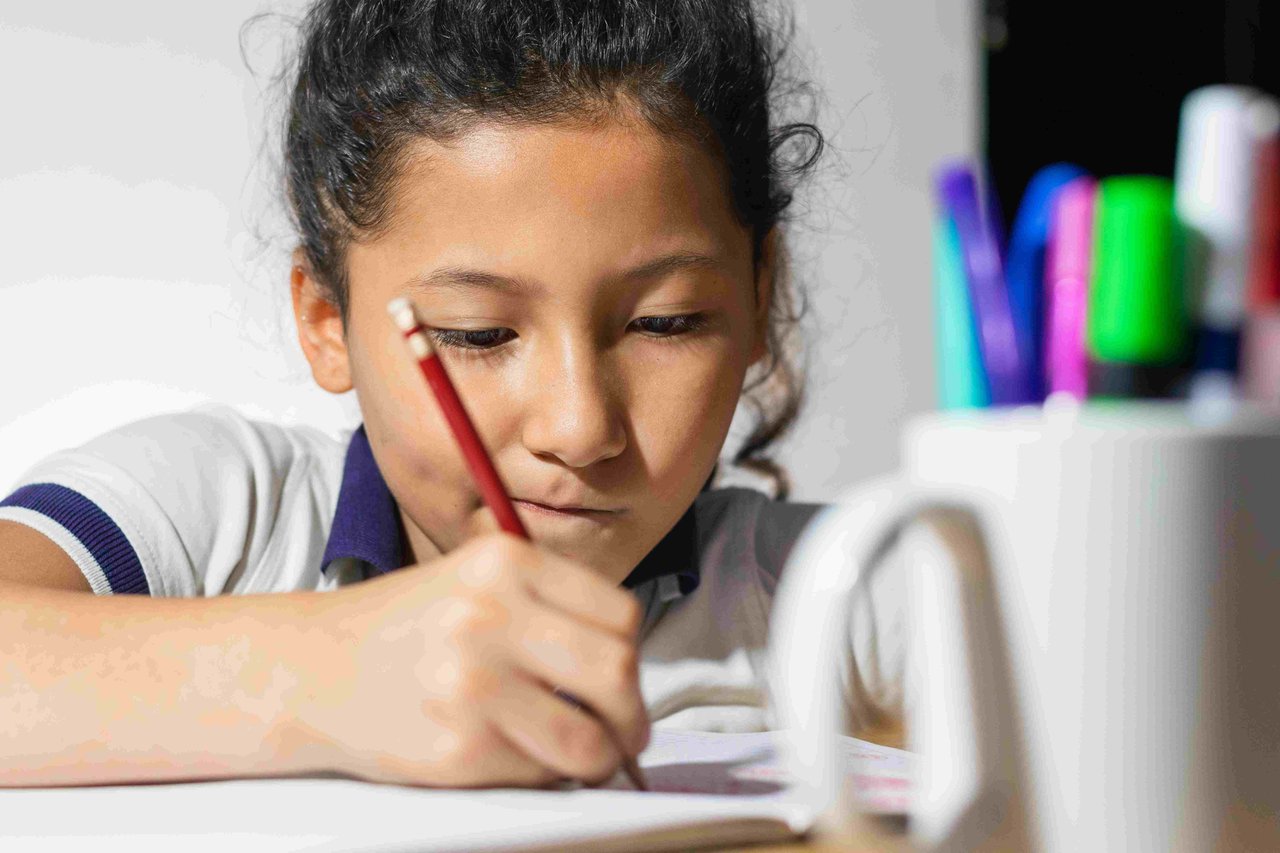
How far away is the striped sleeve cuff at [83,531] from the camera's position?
49 cm

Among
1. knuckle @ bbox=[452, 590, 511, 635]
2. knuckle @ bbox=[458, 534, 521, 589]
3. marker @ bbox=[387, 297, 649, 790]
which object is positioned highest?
marker @ bbox=[387, 297, 649, 790]

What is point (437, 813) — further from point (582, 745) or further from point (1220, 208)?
point (1220, 208)

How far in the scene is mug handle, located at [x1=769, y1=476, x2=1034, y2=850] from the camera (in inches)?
7.3

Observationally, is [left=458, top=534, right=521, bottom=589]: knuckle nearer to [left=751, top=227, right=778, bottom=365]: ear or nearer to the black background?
[left=751, top=227, right=778, bottom=365]: ear

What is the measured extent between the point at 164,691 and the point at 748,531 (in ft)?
1.26

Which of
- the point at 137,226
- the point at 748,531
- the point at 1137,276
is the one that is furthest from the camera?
the point at 137,226

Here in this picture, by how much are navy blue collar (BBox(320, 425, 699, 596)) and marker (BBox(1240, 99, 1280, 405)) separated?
42 cm

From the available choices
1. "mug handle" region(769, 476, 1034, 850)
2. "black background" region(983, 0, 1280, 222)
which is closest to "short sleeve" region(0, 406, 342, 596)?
"mug handle" region(769, 476, 1034, 850)

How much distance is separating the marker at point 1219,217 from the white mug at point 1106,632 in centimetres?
2

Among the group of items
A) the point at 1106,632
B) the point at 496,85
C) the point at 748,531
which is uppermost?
the point at 496,85

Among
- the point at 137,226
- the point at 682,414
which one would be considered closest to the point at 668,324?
the point at 682,414

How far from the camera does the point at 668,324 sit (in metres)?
0.49

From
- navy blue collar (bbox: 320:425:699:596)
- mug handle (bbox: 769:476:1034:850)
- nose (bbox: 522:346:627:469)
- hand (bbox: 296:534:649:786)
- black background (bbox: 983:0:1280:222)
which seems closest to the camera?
mug handle (bbox: 769:476:1034:850)

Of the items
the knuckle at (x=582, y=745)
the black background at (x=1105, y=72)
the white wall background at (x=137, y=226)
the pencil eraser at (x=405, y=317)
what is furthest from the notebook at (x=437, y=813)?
the black background at (x=1105, y=72)
